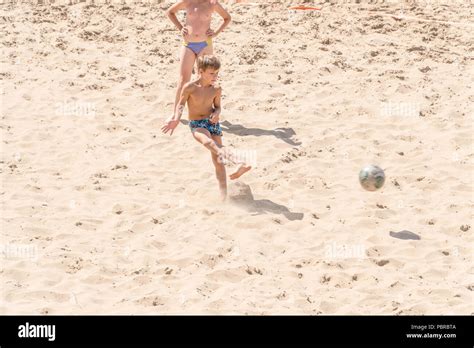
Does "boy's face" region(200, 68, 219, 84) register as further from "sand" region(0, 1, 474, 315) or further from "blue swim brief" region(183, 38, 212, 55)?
"blue swim brief" region(183, 38, 212, 55)

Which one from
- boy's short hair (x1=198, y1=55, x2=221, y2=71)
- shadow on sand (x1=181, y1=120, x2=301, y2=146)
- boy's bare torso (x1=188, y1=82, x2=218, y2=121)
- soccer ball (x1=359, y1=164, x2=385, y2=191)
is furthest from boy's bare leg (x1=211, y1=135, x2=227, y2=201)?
shadow on sand (x1=181, y1=120, x2=301, y2=146)

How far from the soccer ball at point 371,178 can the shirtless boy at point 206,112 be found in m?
1.27

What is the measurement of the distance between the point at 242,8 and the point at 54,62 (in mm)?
3681

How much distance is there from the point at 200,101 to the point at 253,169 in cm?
139

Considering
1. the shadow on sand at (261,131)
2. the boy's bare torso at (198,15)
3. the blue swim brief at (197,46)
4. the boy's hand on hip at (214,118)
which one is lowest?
the shadow on sand at (261,131)

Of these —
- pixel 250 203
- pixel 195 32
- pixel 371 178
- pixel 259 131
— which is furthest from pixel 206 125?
pixel 259 131

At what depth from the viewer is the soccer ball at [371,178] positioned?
28.6 feet

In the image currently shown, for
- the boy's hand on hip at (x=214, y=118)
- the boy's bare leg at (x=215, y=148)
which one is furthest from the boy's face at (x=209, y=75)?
the boy's bare leg at (x=215, y=148)

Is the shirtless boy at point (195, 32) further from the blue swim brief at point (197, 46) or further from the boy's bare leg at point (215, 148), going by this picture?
the boy's bare leg at point (215, 148)

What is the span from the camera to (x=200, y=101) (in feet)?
29.0

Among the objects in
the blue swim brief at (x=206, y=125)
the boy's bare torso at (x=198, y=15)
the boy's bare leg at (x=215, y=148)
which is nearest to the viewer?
the boy's bare leg at (x=215, y=148)

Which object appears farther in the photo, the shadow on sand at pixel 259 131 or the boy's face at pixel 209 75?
the shadow on sand at pixel 259 131

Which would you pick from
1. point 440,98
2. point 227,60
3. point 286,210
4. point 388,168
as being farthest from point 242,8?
point 286,210
